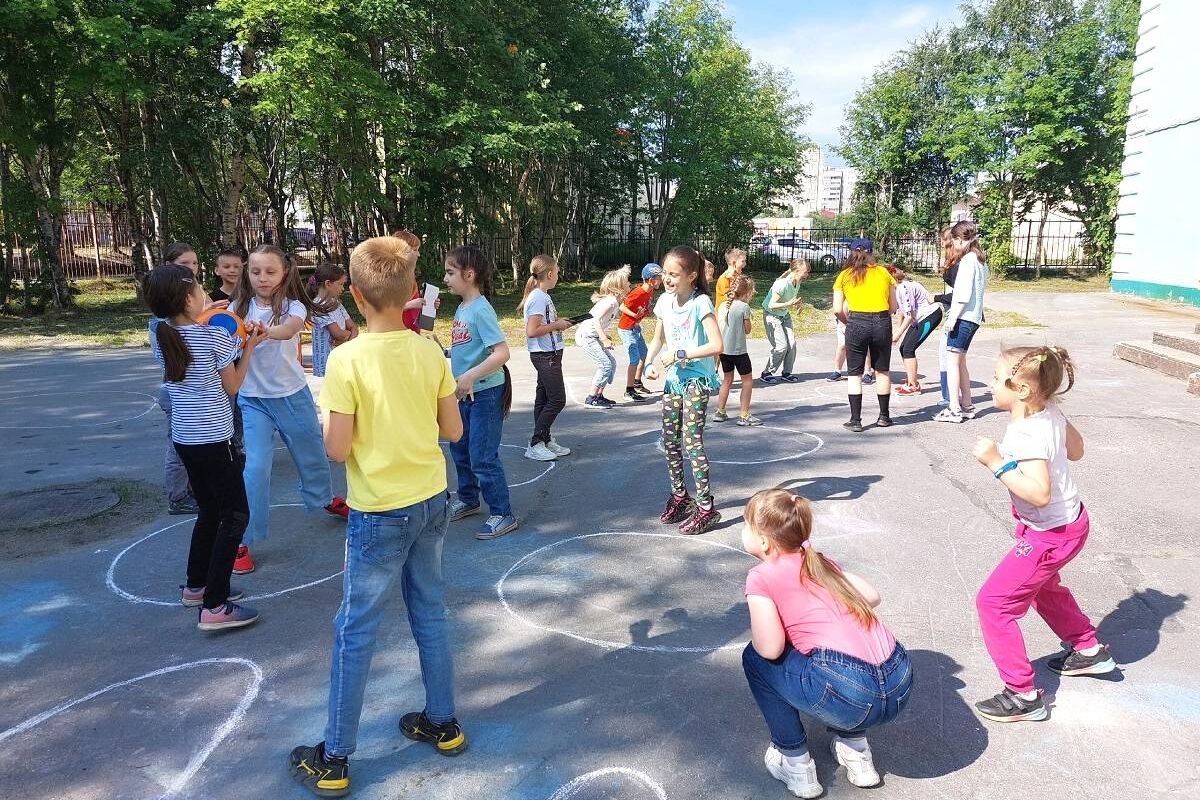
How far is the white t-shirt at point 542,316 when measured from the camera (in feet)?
20.0

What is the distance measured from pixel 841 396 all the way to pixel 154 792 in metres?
7.39

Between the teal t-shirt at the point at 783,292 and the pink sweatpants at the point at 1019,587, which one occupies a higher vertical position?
the teal t-shirt at the point at 783,292

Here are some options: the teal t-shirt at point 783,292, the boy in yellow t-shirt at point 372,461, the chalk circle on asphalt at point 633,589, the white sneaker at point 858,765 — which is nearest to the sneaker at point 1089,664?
the white sneaker at point 858,765

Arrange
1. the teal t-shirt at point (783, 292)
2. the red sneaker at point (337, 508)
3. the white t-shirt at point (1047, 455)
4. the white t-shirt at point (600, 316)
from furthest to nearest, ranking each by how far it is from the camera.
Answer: the teal t-shirt at point (783, 292)
the white t-shirt at point (600, 316)
the red sneaker at point (337, 508)
the white t-shirt at point (1047, 455)

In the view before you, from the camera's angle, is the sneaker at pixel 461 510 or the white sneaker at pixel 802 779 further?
the sneaker at pixel 461 510

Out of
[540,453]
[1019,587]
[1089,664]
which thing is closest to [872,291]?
[540,453]

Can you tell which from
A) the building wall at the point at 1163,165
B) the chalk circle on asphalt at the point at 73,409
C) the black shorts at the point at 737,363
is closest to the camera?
the black shorts at the point at 737,363

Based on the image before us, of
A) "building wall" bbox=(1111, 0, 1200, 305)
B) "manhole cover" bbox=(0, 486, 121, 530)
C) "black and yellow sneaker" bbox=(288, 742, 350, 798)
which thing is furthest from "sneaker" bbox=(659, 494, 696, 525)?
"building wall" bbox=(1111, 0, 1200, 305)

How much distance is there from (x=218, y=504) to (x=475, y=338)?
1.69 meters

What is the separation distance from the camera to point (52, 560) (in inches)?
178

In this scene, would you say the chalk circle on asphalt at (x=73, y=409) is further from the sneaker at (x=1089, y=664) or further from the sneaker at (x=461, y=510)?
the sneaker at (x=1089, y=664)

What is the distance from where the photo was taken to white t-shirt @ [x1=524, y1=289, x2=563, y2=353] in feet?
20.0

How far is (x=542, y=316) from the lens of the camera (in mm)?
6055

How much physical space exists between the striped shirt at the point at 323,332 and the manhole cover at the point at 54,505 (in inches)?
67.6
